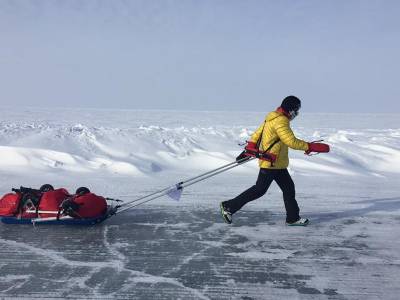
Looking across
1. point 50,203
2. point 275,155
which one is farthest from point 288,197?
point 50,203

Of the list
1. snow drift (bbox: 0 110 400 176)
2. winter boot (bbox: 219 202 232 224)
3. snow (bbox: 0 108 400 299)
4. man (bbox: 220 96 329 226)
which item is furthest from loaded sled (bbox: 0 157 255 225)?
snow drift (bbox: 0 110 400 176)

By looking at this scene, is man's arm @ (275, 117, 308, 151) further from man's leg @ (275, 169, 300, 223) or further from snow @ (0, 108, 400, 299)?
snow @ (0, 108, 400, 299)

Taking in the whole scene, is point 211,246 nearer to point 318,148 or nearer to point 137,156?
point 318,148

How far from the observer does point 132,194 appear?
6.70 m

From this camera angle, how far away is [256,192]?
494cm

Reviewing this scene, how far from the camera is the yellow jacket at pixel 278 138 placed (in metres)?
4.60

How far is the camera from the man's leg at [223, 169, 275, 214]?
4891mm

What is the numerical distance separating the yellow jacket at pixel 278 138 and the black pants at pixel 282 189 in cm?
9

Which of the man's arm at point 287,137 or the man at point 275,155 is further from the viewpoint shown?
the man at point 275,155

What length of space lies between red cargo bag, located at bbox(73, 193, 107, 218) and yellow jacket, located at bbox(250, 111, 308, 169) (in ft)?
7.12

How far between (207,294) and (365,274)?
58.4 inches

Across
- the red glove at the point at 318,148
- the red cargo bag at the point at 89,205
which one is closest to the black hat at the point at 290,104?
the red glove at the point at 318,148

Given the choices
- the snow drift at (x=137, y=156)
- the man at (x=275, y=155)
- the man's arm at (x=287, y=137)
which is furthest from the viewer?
the snow drift at (x=137, y=156)

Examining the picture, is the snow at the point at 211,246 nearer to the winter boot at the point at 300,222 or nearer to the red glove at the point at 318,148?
the winter boot at the point at 300,222
